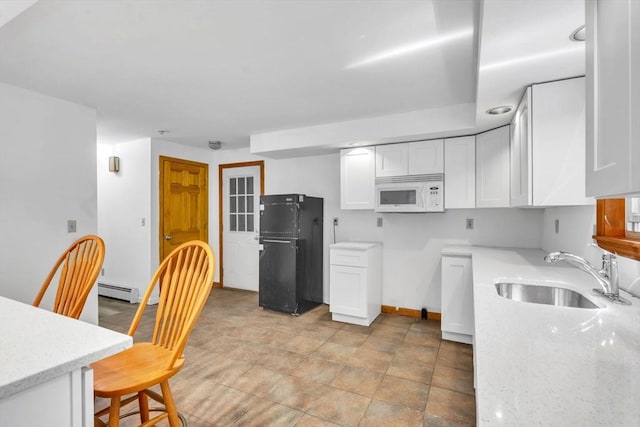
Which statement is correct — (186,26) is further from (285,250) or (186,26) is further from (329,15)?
(285,250)

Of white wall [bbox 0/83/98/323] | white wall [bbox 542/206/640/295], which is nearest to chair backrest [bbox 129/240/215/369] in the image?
white wall [bbox 0/83/98/323]

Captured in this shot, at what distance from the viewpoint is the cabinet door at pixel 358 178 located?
12.1 feet

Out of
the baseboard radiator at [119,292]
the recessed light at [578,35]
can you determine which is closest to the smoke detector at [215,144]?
the baseboard radiator at [119,292]

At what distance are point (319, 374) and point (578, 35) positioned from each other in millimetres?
2580

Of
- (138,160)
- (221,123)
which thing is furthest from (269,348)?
(138,160)

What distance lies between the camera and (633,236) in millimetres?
1560

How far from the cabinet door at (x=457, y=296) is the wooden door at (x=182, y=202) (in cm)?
370

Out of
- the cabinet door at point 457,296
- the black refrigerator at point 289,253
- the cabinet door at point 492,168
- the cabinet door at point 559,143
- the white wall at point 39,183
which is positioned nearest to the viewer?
the cabinet door at point 559,143

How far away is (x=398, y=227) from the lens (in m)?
3.90

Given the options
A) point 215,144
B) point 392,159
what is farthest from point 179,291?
point 215,144

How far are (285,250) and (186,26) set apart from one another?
264cm

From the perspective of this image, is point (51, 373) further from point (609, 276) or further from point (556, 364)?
point (609, 276)

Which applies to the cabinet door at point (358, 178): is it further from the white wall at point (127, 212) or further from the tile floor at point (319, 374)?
the white wall at point (127, 212)

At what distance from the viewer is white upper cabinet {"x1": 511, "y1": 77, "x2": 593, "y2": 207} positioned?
5.91ft
